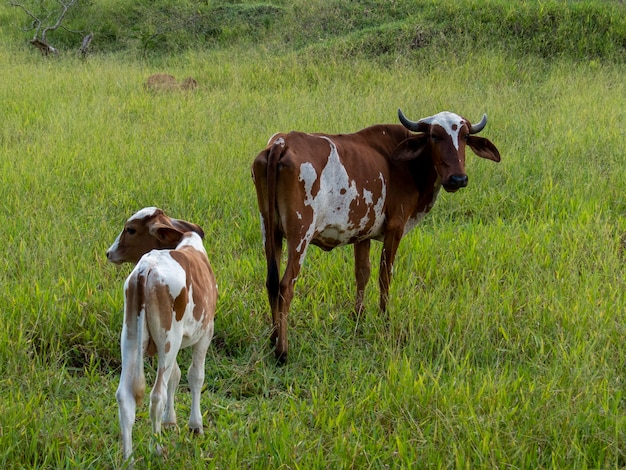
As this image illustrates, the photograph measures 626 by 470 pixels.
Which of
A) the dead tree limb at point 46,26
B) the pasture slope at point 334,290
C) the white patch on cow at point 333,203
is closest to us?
the pasture slope at point 334,290

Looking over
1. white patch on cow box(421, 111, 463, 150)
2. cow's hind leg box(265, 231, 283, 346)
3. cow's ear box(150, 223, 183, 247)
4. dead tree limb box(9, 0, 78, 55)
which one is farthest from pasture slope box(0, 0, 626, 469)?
dead tree limb box(9, 0, 78, 55)

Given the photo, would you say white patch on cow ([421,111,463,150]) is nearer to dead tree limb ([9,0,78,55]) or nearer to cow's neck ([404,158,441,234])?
cow's neck ([404,158,441,234])

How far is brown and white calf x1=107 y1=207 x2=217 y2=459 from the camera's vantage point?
9.16 ft

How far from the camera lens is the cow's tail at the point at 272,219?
3.86 m

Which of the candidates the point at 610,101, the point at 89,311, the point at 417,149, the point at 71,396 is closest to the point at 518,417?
the point at 417,149

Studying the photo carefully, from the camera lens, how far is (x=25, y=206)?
224 inches

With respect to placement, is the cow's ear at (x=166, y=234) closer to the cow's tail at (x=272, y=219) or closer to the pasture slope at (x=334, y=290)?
the cow's tail at (x=272, y=219)

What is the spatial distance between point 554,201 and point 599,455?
343 cm

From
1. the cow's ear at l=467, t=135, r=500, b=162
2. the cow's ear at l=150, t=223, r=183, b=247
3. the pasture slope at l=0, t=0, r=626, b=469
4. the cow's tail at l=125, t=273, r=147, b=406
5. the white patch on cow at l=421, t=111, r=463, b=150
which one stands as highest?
the white patch on cow at l=421, t=111, r=463, b=150

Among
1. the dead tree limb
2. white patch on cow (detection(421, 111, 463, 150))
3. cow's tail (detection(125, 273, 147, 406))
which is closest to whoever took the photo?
cow's tail (detection(125, 273, 147, 406))

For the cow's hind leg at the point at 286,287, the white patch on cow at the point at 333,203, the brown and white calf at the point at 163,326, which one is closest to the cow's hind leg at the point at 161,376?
the brown and white calf at the point at 163,326

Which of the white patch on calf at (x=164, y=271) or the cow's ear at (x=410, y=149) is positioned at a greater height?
the cow's ear at (x=410, y=149)

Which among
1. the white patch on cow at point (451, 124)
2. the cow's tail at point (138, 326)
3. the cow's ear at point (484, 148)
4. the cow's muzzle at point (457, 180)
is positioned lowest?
the cow's tail at point (138, 326)

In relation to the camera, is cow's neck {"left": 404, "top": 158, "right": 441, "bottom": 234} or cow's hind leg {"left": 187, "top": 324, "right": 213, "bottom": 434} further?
cow's neck {"left": 404, "top": 158, "right": 441, "bottom": 234}
